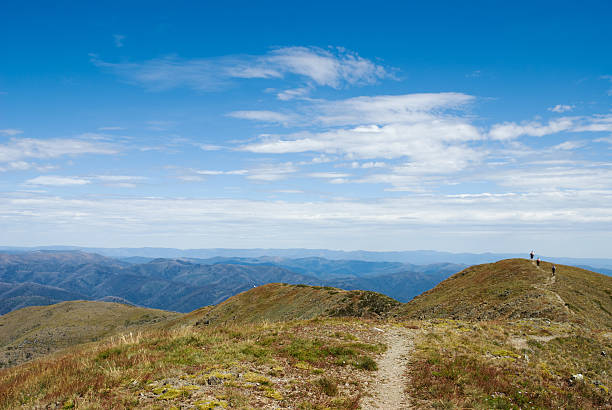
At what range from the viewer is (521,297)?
41312 millimetres

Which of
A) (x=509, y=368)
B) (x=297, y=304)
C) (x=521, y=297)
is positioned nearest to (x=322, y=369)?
(x=509, y=368)

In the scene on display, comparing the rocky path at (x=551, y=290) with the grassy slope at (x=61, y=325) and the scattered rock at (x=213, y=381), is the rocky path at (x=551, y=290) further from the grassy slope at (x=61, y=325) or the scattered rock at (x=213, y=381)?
the grassy slope at (x=61, y=325)

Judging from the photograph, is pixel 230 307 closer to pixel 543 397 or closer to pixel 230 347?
pixel 230 347

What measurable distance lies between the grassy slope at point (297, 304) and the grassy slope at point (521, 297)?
564 centimetres

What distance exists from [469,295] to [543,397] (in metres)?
39.1

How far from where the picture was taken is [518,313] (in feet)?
117

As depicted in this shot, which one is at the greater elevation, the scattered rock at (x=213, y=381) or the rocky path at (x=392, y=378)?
the scattered rock at (x=213, y=381)

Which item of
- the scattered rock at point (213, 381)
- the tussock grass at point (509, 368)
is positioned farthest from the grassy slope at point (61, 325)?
the tussock grass at point (509, 368)

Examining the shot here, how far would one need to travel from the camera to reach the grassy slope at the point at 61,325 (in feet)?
415

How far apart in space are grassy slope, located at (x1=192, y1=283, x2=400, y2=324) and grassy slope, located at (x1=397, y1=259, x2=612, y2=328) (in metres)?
5.64

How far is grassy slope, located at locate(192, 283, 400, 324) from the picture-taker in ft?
190

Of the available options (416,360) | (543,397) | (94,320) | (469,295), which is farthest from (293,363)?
(94,320)

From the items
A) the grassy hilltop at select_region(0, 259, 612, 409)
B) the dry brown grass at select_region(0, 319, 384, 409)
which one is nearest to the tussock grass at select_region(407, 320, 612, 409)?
the grassy hilltop at select_region(0, 259, 612, 409)

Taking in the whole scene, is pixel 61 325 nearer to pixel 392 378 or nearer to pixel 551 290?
pixel 551 290
